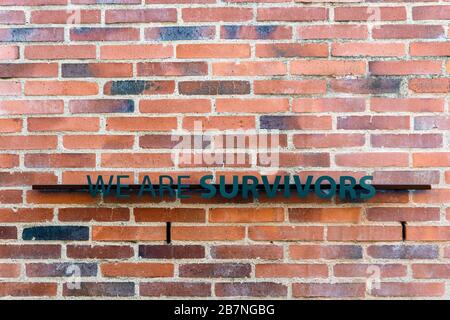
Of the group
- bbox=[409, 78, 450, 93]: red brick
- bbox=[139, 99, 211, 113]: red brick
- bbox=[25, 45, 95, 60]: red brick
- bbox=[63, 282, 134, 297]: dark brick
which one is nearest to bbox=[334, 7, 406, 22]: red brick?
bbox=[409, 78, 450, 93]: red brick

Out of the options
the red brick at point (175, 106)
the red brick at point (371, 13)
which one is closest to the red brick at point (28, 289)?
the red brick at point (175, 106)

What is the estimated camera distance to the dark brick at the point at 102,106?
6.10 ft

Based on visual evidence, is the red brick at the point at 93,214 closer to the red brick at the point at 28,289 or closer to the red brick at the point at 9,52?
the red brick at the point at 28,289

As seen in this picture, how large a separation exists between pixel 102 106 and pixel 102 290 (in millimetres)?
686

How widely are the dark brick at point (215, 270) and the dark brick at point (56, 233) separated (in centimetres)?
39

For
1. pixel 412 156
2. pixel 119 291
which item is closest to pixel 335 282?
pixel 412 156

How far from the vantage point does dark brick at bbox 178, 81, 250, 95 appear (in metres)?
1.85

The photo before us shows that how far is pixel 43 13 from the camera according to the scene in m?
1.87

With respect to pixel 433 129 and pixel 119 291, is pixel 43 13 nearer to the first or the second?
pixel 119 291

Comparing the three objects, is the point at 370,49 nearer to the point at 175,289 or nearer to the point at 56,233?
the point at 175,289

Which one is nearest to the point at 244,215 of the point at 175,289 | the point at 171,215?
the point at 171,215

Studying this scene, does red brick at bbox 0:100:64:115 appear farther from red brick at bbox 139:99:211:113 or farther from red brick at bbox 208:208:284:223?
red brick at bbox 208:208:284:223

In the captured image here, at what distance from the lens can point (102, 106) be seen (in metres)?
1.86

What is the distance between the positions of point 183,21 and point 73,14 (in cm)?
41
